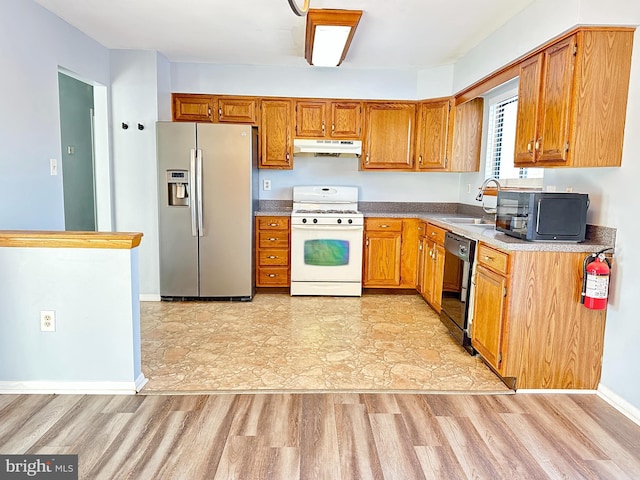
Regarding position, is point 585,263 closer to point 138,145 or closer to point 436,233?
point 436,233

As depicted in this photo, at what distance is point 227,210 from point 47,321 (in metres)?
2.12

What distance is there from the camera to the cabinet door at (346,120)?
480 cm

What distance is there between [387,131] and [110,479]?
4068 millimetres

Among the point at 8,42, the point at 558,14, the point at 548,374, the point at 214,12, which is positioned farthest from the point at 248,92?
the point at 548,374

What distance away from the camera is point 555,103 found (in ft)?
8.63

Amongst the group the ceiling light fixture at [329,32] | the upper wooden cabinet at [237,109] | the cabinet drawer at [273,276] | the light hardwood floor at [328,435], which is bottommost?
the light hardwood floor at [328,435]

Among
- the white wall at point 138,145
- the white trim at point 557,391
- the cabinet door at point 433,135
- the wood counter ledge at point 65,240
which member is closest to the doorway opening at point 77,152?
the white wall at point 138,145

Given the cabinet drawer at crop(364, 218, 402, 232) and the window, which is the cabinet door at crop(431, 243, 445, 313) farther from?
the window

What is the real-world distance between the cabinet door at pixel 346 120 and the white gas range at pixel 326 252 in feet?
2.85

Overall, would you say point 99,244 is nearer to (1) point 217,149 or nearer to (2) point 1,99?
(2) point 1,99

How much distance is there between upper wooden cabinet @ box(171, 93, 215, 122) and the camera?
472 cm

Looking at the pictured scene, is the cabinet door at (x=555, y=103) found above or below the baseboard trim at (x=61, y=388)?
above

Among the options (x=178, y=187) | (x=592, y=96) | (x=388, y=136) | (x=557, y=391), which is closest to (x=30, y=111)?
(x=178, y=187)

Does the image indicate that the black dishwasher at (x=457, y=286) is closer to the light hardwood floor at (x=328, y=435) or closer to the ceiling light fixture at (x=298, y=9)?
the light hardwood floor at (x=328, y=435)
